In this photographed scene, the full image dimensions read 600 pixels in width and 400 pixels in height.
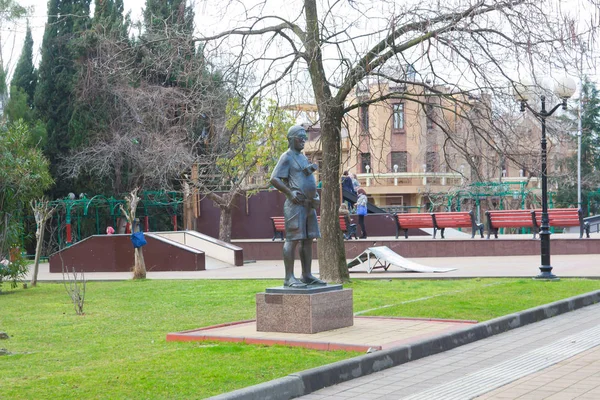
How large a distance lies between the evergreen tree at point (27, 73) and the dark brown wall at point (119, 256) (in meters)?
15.1

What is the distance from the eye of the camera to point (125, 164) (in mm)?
39250

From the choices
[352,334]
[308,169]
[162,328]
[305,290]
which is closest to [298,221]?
[308,169]

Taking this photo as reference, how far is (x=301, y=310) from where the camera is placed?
10.7 m

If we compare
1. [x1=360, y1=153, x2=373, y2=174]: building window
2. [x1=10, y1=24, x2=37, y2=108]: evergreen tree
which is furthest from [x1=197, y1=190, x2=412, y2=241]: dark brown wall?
[x1=10, y1=24, x2=37, y2=108]: evergreen tree

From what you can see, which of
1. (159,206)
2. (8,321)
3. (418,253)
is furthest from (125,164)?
(8,321)

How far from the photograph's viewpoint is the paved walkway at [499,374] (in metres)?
7.77

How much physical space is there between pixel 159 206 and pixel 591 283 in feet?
86.4

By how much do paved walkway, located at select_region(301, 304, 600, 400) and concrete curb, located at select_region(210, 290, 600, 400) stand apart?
0.09 metres

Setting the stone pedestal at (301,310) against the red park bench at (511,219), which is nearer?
the stone pedestal at (301,310)

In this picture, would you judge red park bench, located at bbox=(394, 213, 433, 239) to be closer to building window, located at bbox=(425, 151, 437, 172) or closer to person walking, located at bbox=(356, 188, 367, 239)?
person walking, located at bbox=(356, 188, 367, 239)

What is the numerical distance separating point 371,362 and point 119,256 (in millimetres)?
20407

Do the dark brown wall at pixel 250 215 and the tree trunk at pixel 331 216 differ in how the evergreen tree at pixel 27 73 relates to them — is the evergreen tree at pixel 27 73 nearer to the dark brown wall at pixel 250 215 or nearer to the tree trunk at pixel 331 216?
the dark brown wall at pixel 250 215

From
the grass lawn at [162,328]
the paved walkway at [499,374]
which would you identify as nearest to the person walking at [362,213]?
the grass lawn at [162,328]

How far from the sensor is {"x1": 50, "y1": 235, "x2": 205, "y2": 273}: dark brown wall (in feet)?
89.8
